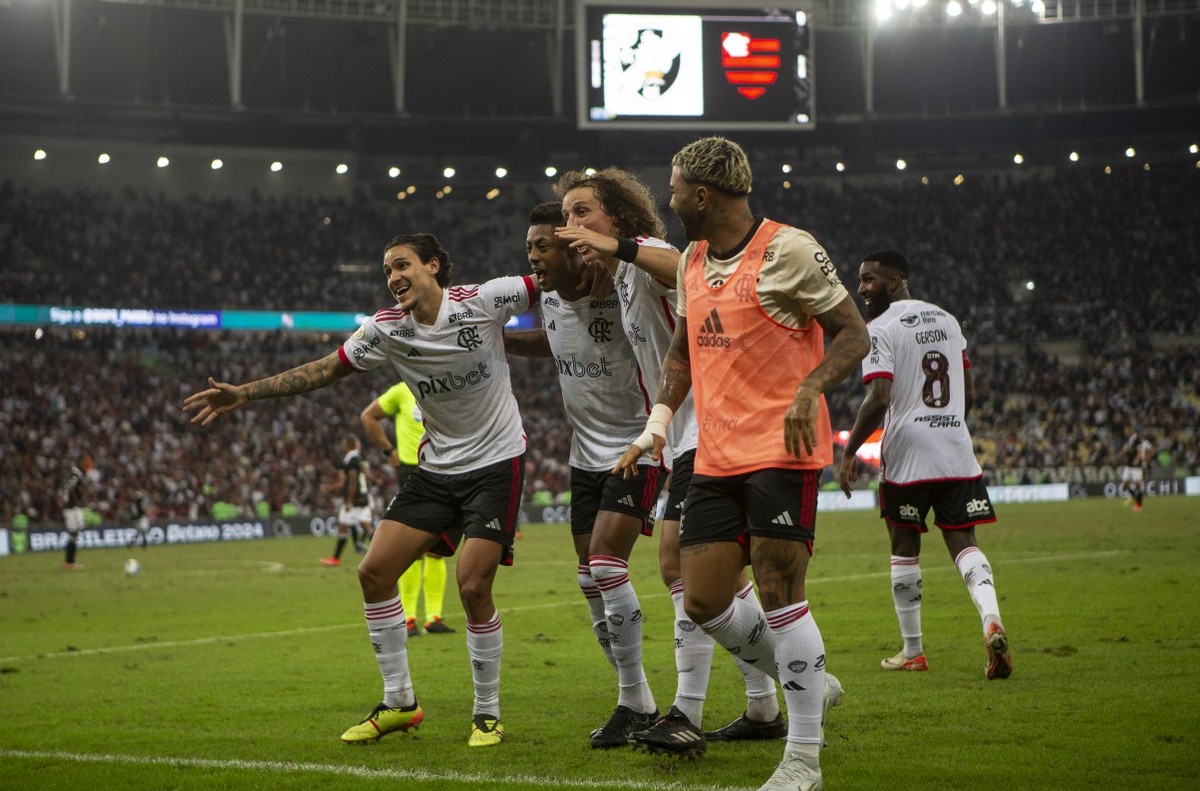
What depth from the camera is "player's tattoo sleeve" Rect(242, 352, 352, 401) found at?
7.08 m

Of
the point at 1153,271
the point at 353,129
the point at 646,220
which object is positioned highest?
the point at 353,129

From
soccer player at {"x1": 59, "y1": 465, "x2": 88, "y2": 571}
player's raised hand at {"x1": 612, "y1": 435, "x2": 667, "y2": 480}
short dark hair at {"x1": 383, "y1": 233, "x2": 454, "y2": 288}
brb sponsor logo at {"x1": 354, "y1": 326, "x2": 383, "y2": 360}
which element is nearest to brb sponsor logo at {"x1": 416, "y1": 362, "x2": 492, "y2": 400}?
brb sponsor logo at {"x1": 354, "y1": 326, "x2": 383, "y2": 360}

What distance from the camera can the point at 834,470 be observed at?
45.7 m

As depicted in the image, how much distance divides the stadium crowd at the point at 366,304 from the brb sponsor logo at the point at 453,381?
31.3 m

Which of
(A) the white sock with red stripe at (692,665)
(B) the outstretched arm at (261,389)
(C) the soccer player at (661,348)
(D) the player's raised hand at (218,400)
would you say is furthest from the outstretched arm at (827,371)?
(D) the player's raised hand at (218,400)

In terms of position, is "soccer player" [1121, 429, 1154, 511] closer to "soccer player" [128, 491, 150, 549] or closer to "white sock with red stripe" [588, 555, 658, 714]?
"soccer player" [128, 491, 150, 549]

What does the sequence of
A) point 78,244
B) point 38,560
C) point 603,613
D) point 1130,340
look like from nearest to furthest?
point 603,613
point 38,560
point 78,244
point 1130,340

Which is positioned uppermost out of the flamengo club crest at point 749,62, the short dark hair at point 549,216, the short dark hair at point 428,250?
the flamengo club crest at point 749,62

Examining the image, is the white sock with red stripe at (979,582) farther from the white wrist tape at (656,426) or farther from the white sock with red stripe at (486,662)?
the white wrist tape at (656,426)

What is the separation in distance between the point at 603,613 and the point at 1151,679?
333cm

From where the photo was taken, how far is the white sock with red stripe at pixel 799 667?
17.6 feet

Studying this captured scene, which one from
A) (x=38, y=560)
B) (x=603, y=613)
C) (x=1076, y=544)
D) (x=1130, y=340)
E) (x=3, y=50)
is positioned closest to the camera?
(x=603, y=613)

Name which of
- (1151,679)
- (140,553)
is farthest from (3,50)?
(1151,679)

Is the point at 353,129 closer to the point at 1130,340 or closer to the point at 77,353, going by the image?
the point at 77,353
